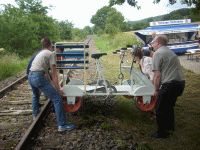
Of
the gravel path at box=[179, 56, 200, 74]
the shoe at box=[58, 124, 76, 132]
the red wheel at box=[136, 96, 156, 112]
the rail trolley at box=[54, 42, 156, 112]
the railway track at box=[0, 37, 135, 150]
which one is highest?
the rail trolley at box=[54, 42, 156, 112]

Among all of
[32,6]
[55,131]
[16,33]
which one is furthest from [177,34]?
[55,131]

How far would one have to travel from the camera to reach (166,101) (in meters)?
8.12

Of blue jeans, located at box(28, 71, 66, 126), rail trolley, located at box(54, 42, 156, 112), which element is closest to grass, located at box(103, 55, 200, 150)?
rail trolley, located at box(54, 42, 156, 112)

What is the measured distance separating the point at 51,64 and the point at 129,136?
2206mm

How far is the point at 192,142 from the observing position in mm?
7645

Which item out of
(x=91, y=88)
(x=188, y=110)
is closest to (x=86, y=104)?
(x=91, y=88)

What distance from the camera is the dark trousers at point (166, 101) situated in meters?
7.98

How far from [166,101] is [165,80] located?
44 centimetres

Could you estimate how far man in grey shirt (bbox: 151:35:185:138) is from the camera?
7.93 m

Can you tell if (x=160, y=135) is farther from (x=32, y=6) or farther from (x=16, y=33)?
(x=32, y=6)

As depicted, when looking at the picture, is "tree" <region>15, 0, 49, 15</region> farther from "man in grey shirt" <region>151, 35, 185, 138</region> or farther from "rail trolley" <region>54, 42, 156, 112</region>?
"man in grey shirt" <region>151, 35, 185, 138</region>

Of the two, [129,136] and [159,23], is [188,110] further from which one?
[159,23]

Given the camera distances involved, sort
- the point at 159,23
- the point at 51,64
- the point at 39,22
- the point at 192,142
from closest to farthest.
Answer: the point at 192,142
the point at 51,64
the point at 159,23
the point at 39,22

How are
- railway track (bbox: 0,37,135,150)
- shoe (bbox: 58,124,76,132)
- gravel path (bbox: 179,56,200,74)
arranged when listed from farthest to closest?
1. gravel path (bbox: 179,56,200,74)
2. shoe (bbox: 58,124,76,132)
3. railway track (bbox: 0,37,135,150)
